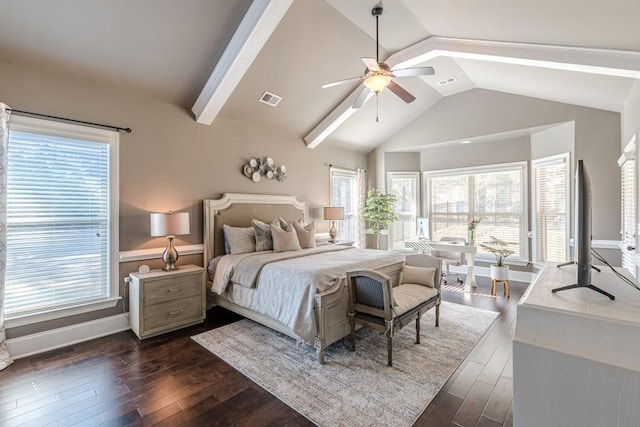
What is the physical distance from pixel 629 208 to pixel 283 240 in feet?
14.1

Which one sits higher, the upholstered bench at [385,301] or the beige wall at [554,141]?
the beige wall at [554,141]

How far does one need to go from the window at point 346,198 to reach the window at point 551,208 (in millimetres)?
3468

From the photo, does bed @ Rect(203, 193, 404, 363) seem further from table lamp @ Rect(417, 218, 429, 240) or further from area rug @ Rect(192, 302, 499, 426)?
table lamp @ Rect(417, 218, 429, 240)

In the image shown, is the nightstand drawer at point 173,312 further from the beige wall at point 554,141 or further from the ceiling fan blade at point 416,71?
the beige wall at point 554,141

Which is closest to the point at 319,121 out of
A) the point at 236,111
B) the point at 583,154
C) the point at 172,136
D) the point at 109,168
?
the point at 236,111

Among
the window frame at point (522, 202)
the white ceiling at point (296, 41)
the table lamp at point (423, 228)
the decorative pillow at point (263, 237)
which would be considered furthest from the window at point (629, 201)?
the decorative pillow at point (263, 237)

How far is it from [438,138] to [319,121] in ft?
8.55

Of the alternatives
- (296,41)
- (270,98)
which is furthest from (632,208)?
(270,98)

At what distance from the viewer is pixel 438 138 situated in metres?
6.12

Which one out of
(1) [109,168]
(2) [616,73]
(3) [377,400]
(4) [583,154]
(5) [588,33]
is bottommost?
(3) [377,400]

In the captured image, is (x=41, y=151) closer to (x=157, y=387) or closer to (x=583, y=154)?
(x=157, y=387)

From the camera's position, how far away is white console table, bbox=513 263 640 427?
0.97 metres

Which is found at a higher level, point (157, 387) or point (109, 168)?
point (109, 168)

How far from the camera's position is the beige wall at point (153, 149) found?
298 centimetres
